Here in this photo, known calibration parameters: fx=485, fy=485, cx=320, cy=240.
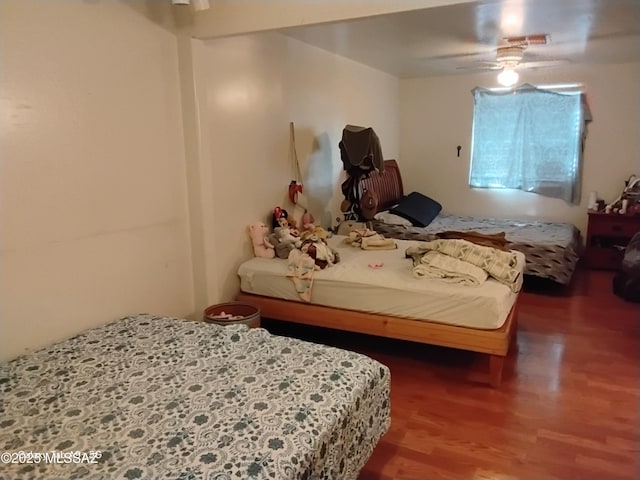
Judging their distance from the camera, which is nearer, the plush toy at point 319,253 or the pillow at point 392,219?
the plush toy at point 319,253

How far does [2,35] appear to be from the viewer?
76.7 inches

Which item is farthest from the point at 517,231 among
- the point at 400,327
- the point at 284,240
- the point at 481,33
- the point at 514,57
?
the point at 284,240

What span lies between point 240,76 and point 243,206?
2.89 ft

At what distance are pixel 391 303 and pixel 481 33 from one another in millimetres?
2183

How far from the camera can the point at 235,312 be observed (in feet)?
10.1

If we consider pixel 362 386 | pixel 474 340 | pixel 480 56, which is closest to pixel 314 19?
pixel 362 386

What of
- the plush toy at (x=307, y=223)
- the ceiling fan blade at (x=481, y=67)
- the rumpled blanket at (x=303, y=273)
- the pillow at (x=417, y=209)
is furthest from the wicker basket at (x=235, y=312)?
the ceiling fan blade at (x=481, y=67)

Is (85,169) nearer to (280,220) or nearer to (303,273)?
(303,273)

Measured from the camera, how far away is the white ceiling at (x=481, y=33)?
2955 millimetres

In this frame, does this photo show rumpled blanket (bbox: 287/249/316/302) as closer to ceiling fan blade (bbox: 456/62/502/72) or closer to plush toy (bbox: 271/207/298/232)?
plush toy (bbox: 271/207/298/232)

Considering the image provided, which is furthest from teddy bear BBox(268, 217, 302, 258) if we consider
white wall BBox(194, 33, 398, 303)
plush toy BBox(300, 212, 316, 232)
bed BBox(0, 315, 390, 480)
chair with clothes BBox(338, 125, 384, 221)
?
bed BBox(0, 315, 390, 480)

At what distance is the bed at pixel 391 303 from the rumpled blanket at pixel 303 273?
0.11ft

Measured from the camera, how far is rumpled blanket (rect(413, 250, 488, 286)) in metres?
2.86

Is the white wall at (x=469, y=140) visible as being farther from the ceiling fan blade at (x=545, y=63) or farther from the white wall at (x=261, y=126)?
the white wall at (x=261, y=126)
